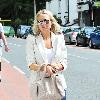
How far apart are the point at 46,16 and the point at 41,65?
0.56m

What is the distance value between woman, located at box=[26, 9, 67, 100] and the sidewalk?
4378 millimetres

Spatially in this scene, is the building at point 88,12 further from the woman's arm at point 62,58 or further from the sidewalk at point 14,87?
the woman's arm at point 62,58

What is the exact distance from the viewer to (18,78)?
14.3m

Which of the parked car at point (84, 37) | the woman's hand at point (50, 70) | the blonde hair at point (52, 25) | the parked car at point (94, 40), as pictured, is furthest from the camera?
the parked car at point (84, 37)

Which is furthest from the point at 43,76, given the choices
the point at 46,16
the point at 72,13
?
the point at 72,13

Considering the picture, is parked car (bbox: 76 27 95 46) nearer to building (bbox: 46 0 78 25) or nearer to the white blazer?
building (bbox: 46 0 78 25)

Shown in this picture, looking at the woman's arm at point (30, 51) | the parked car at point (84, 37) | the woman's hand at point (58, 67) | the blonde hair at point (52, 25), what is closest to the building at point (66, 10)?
the parked car at point (84, 37)

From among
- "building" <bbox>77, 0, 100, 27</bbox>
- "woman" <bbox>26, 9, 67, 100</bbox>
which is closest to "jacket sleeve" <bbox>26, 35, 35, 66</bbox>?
"woman" <bbox>26, 9, 67, 100</bbox>

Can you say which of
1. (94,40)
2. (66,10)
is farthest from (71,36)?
(66,10)

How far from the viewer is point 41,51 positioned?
5.86 m

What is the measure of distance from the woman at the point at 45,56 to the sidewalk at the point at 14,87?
438 cm

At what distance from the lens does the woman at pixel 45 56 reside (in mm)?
5805

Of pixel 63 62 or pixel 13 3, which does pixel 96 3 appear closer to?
pixel 13 3

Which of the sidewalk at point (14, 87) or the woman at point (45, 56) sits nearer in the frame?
the woman at point (45, 56)
